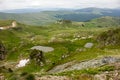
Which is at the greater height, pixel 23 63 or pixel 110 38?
pixel 110 38

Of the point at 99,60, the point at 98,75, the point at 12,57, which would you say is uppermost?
the point at 98,75

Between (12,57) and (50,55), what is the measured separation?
76.3ft

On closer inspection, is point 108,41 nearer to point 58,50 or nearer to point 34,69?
point 58,50

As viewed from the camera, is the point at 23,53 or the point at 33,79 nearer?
the point at 33,79

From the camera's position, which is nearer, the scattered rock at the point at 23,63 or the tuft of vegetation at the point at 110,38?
the scattered rock at the point at 23,63

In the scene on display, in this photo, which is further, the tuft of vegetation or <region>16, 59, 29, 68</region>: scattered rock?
the tuft of vegetation

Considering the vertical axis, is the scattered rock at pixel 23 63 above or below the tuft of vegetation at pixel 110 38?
below

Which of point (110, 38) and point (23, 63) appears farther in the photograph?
point (110, 38)

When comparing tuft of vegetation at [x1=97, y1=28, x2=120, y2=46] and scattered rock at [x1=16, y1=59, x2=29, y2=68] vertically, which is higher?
tuft of vegetation at [x1=97, y1=28, x2=120, y2=46]

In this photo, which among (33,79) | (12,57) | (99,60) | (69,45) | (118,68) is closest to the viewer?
(33,79)

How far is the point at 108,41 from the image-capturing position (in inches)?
6019

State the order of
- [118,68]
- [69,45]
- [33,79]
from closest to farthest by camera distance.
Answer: [33,79]
[118,68]
[69,45]

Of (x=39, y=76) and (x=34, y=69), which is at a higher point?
(x=39, y=76)

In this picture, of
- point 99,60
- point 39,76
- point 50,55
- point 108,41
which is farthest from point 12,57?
point 39,76
